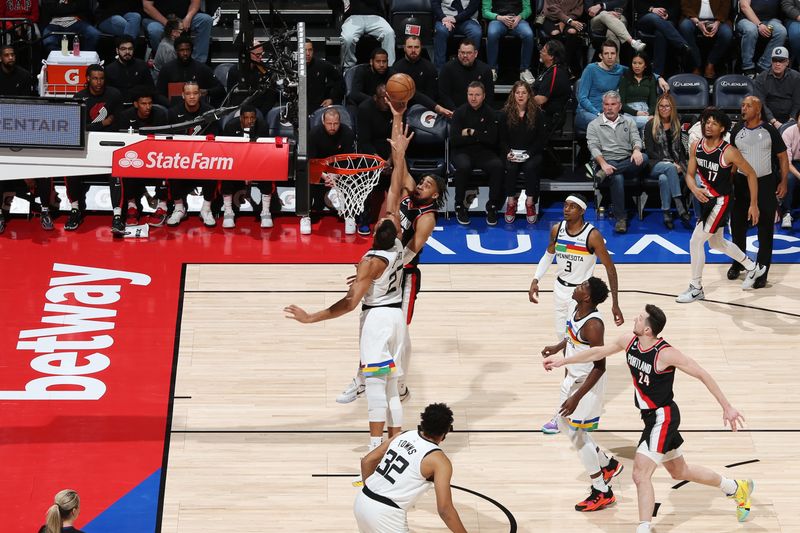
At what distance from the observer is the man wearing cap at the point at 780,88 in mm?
16172

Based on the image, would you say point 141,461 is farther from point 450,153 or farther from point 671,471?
point 450,153

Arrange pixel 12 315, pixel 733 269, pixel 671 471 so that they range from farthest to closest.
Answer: pixel 733 269 → pixel 12 315 → pixel 671 471

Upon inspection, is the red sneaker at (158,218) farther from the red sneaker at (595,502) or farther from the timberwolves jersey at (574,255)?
the red sneaker at (595,502)

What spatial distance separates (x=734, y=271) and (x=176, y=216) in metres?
6.31

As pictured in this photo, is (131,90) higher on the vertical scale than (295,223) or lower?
higher

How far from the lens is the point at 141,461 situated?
10.3 m

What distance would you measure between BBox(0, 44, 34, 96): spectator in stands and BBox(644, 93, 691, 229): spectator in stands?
755 cm

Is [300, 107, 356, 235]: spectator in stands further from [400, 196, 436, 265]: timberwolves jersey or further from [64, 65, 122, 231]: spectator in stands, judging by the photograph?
[400, 196, 436, 265]: timberwolves jersey

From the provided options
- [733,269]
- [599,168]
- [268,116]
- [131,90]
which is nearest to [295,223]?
[268,116]

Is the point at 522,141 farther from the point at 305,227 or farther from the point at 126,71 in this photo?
the point at 126,71

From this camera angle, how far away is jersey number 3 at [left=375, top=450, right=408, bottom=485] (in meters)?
8.11

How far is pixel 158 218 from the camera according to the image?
15172 mm

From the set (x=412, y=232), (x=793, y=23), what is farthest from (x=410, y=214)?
(x=793, y=23)

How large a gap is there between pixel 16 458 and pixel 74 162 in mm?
2387
